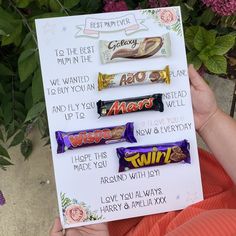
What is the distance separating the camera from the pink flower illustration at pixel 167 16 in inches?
37.9

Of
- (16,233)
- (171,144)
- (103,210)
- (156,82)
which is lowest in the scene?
(16,233)

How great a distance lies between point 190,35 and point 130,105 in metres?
0.41

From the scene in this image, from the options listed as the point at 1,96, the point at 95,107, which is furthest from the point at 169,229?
the point at 1,96

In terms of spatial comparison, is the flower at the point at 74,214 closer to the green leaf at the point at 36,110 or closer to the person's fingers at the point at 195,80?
the green leaf at the point at 36,110

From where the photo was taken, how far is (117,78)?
0.92 meters

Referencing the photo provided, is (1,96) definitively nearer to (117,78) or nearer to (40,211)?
(40,211)

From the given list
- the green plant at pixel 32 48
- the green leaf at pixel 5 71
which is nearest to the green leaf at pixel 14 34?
the green plant at pixel 32 48

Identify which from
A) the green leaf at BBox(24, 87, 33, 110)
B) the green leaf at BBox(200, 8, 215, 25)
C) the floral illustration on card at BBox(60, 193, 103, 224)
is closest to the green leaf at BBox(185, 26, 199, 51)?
the green leaf at BBox(200, 8, 215, 25)

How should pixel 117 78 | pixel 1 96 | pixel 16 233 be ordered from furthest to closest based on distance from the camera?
pixel 16 233, pixel 1 96, pixel 117 78

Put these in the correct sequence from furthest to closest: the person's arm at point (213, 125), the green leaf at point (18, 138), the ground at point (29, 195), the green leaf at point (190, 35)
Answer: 1. the ground at point (29, 195)
2. the green leaf at point (18, 138)
3. the green leaf at point (190, 35)
4. the person's arm at point (213, 125)

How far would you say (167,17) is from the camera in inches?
37.9

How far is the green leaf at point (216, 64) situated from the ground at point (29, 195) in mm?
611

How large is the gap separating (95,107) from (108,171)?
4.8 inches

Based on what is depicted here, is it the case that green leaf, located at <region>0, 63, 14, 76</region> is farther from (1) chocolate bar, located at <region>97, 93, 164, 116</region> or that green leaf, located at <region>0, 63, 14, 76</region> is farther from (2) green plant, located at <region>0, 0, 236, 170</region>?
(1) chocolate bar, located at <region>97, 93, 164, 116</region>
